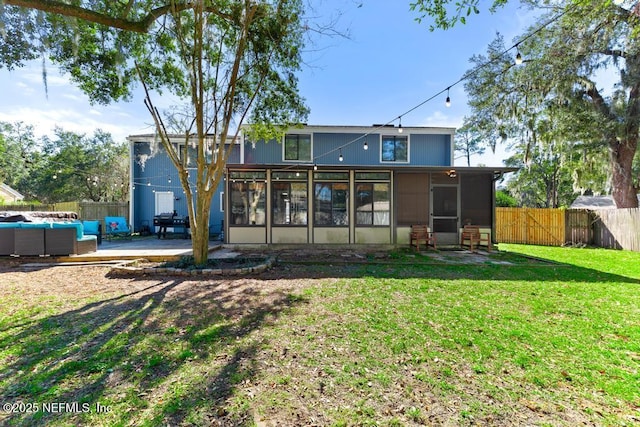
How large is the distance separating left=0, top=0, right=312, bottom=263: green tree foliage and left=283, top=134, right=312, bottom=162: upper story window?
4637 mm

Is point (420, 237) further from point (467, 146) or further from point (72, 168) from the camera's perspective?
point (72, 168)

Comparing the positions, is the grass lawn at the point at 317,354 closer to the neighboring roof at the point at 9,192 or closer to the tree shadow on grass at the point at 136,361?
the tree shadow on grass at the point at 136,361

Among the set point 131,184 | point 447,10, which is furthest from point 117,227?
point 447,10

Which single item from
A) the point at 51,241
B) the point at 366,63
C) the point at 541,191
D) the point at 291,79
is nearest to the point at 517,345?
the point at 291,79

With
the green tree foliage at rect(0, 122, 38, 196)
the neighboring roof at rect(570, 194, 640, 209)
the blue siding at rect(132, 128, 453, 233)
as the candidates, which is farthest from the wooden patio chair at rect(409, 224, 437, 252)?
the green tree foliage at rect(0, 122, 38, 196)

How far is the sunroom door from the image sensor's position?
9.76 metres

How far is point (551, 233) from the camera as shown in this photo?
12.2 m

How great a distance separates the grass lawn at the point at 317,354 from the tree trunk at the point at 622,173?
31.7 ft

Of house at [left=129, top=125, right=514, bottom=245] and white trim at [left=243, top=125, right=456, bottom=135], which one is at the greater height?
white trim at [left=243, top=125, right=456, bottom=135]

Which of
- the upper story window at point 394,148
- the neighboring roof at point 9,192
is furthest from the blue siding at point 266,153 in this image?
the neighboring roof at point 9,192

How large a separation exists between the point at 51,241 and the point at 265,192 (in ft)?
19.4

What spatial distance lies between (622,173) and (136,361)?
1749 centimetres

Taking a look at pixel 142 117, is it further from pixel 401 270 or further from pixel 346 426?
pixel 346 426

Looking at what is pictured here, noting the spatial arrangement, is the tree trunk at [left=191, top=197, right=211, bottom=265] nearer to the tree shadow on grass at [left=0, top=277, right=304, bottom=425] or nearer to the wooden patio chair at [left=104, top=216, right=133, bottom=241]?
the tree shadow on grass at [left=0, top=277, right=304, bottom=425]
